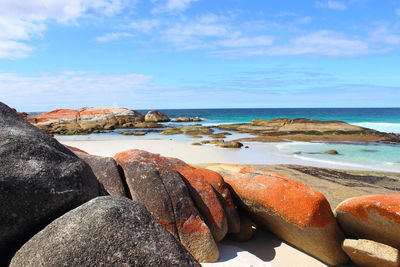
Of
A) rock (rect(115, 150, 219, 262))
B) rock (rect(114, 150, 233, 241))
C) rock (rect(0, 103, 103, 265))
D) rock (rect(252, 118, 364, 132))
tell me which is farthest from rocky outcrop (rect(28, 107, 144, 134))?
rock (rect(0, 103, 103, 265))

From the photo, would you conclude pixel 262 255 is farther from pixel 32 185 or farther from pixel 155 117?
pixel 155 117

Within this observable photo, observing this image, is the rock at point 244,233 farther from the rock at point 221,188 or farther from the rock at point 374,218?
the rock at point 374,218

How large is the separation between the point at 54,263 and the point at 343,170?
1282cm

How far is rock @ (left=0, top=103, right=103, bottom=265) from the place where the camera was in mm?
3197

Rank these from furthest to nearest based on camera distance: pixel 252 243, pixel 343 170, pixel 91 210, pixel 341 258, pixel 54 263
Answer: pixel 343 170
pixel 252 243
pixel 341 258
pixel 91 210
pixel 54 263

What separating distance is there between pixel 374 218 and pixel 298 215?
3.61ft

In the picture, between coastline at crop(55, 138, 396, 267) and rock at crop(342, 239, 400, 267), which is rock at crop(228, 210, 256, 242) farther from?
rock at crop(342, 239, 400, 267)

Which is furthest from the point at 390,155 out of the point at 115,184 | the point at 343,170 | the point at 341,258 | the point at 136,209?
A: the point at 136,209

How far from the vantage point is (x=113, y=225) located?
9.50 feet

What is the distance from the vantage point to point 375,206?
496cm

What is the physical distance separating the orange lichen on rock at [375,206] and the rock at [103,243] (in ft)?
10.8

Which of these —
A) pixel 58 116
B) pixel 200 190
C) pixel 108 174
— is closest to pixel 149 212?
pixel 108 174

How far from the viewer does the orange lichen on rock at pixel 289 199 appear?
523 centimetres

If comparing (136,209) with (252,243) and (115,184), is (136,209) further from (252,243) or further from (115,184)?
(252,243)
